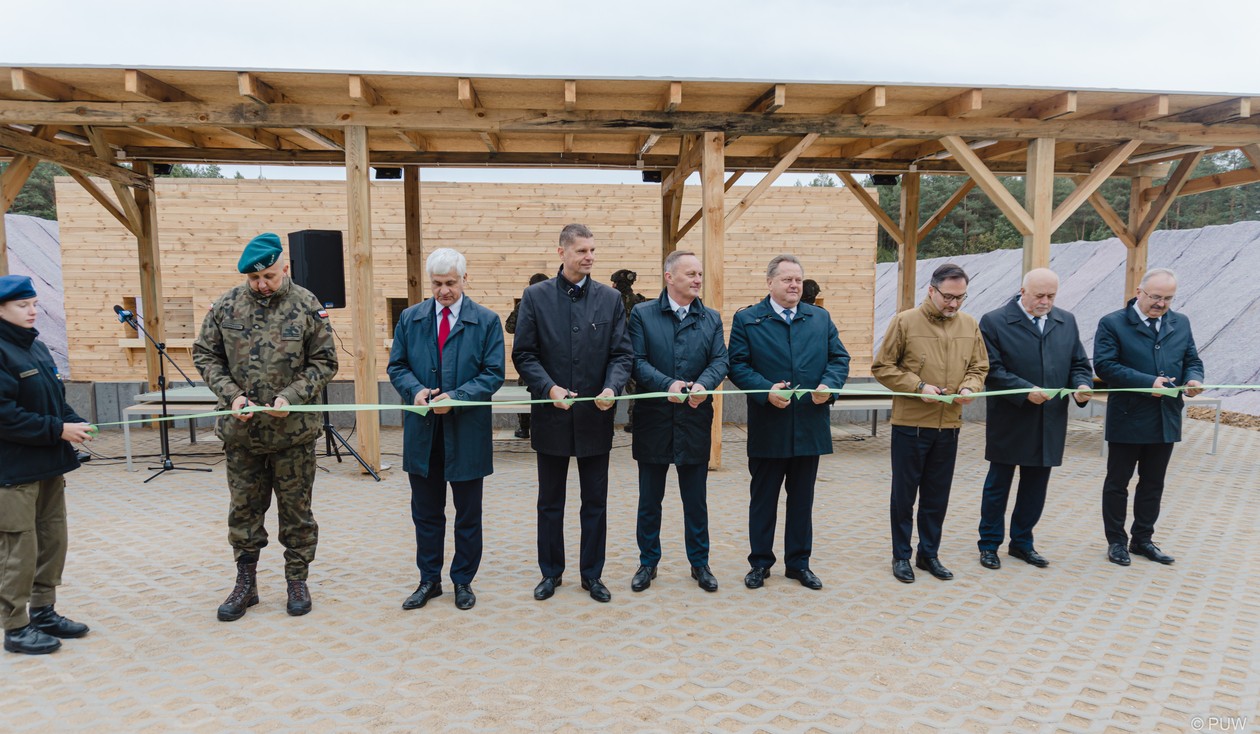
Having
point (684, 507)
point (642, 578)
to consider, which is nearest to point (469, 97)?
point (684, 507)

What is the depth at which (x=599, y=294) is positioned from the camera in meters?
3.71

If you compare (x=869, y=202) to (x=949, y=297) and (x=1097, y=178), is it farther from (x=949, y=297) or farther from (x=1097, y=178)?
(x=949, y=297)

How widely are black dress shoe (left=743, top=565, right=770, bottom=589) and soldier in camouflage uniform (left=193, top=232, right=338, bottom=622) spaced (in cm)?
229

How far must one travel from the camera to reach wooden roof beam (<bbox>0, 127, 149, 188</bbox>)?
6871 mm

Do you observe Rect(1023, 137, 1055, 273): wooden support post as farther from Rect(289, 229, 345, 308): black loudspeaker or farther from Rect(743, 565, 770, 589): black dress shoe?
Rect(289, 229, 345, 308): black loudspeaker

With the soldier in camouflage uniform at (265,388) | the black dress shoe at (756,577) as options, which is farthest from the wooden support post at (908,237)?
the soldier in camouflage uniform at (265,388)

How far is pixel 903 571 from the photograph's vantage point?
4.10m

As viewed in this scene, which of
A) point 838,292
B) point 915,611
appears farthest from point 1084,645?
point 838,292

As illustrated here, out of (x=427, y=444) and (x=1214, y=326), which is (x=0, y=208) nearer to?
(x=427, y=444)

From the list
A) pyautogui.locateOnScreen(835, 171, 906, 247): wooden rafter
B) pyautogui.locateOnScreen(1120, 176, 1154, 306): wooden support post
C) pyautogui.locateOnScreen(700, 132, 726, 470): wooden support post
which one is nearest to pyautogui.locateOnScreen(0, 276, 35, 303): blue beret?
pyautogui.locateOnScreen(700, 132, 726, 470): wooden support post

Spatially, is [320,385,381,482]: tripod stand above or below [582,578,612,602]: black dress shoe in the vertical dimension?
above

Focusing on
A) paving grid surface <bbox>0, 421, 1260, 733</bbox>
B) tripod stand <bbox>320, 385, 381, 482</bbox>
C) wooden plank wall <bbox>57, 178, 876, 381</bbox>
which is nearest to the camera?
paving grid surface <bbox>0, 421, 1260, 733</bbox>

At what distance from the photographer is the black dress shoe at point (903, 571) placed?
406 centimetres

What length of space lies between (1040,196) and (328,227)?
372 inches
